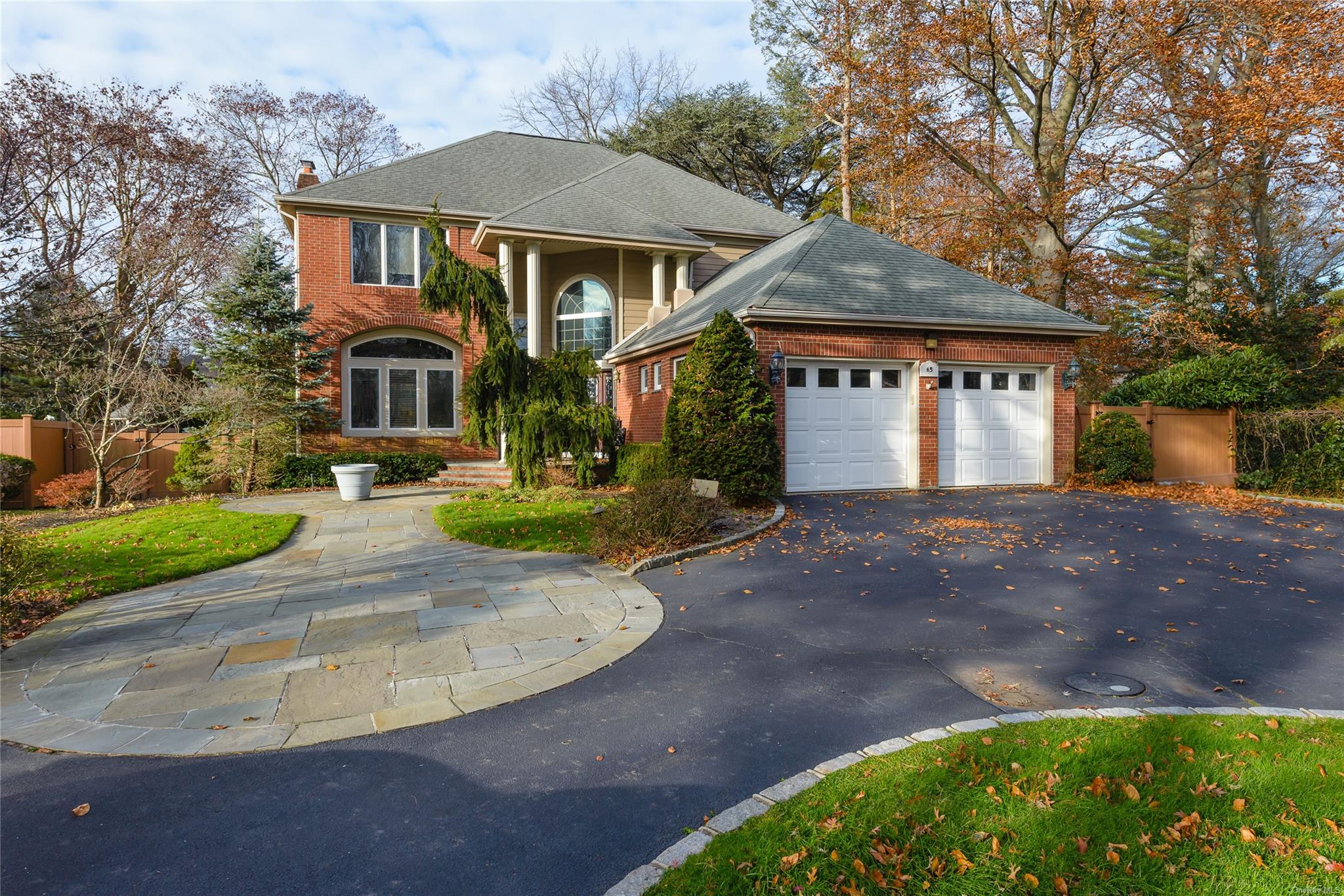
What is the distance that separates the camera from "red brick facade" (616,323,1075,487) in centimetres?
1166

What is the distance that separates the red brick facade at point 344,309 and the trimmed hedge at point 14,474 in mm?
5009

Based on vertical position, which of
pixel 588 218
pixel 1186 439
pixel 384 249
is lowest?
pixel 1186 439

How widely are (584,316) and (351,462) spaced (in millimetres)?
7279

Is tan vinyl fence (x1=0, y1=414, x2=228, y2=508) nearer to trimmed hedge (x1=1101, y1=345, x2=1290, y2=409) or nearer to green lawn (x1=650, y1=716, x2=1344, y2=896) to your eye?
green lawn (x1=650, y1=716, x2=1344, y2=896)

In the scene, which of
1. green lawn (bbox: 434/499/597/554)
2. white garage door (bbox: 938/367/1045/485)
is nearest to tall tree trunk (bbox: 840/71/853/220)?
white garage door (bbox: 938/367/1045/485)

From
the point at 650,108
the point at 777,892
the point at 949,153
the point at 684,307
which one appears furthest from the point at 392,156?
the point at 777,892

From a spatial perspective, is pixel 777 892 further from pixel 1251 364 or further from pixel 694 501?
pixel 1251 364

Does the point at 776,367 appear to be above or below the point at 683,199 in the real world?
below

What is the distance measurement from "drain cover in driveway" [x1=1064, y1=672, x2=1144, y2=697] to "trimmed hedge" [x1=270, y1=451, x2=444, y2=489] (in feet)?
43.9

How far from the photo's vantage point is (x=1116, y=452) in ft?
43.8

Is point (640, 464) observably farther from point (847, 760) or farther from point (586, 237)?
point (847, 760)

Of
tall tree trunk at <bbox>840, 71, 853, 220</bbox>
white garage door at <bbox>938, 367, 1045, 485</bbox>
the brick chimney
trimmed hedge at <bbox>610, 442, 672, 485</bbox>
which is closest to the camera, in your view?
trimmed hedge at <bbox>610, 442, 672, 485</bbox>

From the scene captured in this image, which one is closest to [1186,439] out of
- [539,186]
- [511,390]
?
[511,390]

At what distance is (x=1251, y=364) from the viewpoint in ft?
46.9
